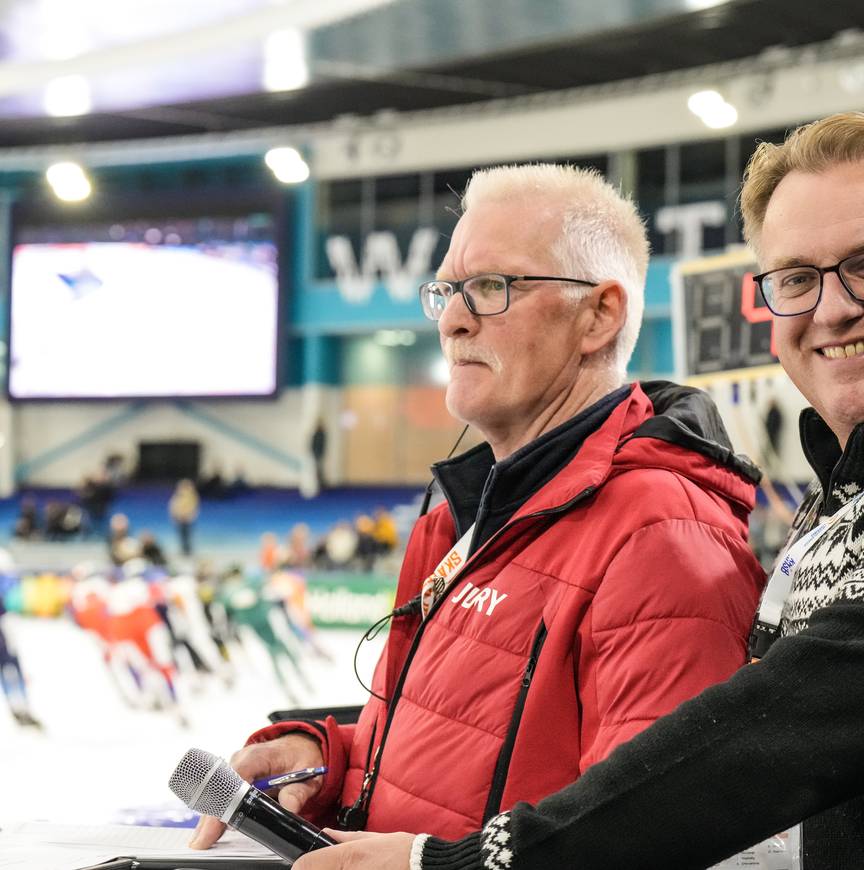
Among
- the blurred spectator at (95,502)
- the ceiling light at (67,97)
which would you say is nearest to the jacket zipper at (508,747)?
the ceiling light at (67,97)

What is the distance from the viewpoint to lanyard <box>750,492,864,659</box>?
45.9 inches

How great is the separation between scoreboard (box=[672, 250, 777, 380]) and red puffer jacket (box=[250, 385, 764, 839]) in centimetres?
136

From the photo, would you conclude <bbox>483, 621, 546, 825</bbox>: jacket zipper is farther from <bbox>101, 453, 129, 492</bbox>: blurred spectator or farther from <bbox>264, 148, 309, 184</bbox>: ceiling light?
<bbox>101, 453, 129, 492</bbox>: blurred spectator

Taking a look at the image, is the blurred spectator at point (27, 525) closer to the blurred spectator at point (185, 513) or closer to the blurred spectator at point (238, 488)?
the blurred spectator at point (185, 513)

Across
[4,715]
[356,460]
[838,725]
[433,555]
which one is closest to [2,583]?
[4,715]

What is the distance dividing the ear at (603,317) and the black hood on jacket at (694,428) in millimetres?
130

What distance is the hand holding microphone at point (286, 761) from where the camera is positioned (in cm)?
156

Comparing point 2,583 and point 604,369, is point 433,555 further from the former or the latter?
point 2,583

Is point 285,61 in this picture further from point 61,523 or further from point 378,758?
point 378,758

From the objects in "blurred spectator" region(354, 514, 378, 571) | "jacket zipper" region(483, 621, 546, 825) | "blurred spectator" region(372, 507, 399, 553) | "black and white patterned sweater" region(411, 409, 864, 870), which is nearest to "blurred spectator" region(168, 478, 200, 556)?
"blurred spectator" region(372, 507, 399, 553)

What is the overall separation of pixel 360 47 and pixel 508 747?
13.6m

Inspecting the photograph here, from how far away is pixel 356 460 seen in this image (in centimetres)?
1862

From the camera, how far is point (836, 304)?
44.4 inches

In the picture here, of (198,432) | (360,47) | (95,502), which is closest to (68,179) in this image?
(360,47)
